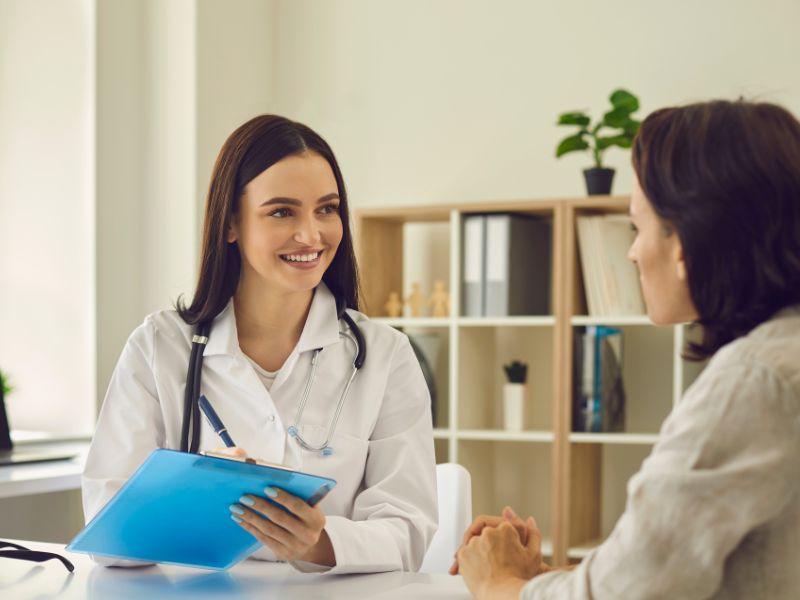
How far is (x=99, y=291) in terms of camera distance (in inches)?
137

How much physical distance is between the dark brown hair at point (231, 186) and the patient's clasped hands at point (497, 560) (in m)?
0.68

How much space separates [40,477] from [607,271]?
178cm

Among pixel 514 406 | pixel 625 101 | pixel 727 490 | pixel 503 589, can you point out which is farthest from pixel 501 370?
pixel 727 490

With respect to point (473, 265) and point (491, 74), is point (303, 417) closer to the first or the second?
point (473, 265)

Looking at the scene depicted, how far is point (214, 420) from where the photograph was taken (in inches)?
65.3

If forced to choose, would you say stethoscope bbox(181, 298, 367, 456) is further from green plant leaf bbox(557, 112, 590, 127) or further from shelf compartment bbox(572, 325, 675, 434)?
shelf compartment bbox(572, 325, 675, 434)

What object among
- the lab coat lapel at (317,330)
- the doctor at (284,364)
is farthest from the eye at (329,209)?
the lab coat lapel at (317,330)

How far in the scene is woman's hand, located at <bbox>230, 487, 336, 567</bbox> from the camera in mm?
1318

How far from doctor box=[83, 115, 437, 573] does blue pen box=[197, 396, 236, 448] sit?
0.18ft

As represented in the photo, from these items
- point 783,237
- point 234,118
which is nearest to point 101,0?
point 234,118

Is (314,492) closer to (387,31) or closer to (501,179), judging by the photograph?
(501,179)

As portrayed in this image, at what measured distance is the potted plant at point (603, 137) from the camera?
3178mm

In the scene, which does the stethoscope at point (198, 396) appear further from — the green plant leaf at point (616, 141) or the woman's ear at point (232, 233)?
the green plant leaf at point (616, 141)

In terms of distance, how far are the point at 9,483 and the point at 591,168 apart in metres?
1.94
